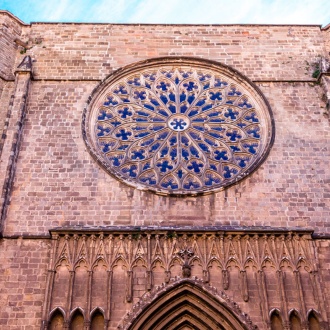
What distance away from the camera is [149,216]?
10930 mm

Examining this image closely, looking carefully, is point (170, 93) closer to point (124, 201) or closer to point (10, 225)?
point (124, 201)

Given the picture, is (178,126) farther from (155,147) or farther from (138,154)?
(138,154)

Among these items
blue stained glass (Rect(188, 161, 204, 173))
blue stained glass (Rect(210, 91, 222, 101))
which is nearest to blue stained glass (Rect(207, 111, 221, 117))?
blue stained glass (Rect(210, 91, 222, 101))

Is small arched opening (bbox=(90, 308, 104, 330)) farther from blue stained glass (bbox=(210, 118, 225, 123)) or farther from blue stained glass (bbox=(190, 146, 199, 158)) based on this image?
blue stained glass (bbox=(210, 118, 225, 123))

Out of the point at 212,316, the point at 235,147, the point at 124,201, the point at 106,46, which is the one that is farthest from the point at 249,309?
the point at 106,46

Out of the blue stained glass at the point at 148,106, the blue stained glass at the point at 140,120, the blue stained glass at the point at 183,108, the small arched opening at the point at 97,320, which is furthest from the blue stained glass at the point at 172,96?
the small arched opening at the point at 97,320

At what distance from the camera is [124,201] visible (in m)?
11.2

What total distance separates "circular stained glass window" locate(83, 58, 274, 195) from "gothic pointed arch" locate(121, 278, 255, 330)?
218 centimetres

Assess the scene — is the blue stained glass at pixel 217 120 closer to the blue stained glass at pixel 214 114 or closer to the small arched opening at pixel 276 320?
the blue stained glass at pixel 214 114

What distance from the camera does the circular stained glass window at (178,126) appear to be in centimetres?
1187

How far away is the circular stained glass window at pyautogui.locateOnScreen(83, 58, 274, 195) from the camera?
1187 cm

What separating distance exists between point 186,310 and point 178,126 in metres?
4.64

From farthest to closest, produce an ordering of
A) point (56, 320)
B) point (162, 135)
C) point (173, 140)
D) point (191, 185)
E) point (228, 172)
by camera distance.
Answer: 1. point (162, 135)
2. point (173, 140)
3. point (228, 172)
4. point (191, 185)
5. point (56, 320)

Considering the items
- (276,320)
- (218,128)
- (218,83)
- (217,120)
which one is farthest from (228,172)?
(276,320)
